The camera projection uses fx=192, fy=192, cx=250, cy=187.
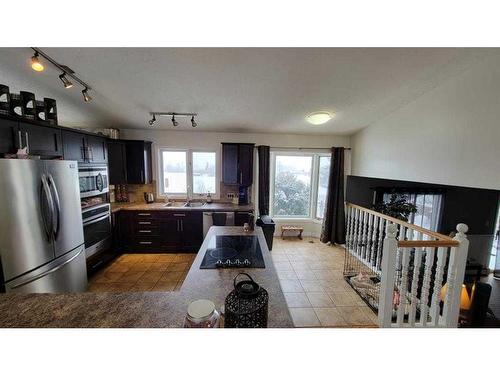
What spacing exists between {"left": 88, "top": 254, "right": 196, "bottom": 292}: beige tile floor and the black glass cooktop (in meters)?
1.23

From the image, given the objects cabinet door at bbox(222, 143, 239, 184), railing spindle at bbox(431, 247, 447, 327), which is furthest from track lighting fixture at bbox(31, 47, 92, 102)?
railing spindle at bbox(431, 247, 447, 327)

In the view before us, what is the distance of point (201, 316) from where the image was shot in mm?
719

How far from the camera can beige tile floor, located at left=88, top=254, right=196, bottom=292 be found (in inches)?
99.2

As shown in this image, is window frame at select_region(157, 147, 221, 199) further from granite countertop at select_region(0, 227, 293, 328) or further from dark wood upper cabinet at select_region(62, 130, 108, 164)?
granite countertop at select_region(0, 227, 293, 328)

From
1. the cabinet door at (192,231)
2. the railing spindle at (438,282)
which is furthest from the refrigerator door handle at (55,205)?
the railing spindle at (438,282)

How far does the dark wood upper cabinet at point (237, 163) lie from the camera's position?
3.77 meters

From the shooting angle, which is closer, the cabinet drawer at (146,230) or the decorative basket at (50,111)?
the decorative basket at (50,111)

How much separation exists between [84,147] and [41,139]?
2.10 ft

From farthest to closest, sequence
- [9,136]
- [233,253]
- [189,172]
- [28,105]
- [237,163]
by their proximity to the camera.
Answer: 1. [189,172]
2. [237,163]
3. [28,105]
4. [9,136]
5. [233,253]

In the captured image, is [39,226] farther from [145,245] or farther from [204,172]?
[204,172]

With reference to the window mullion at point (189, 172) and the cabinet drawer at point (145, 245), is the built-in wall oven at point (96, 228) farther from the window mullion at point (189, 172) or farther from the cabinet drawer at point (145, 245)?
the window mullion at point (189, 172)

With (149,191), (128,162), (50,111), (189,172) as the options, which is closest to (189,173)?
(189,172)

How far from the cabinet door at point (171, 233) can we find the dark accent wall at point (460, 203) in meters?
3.49
